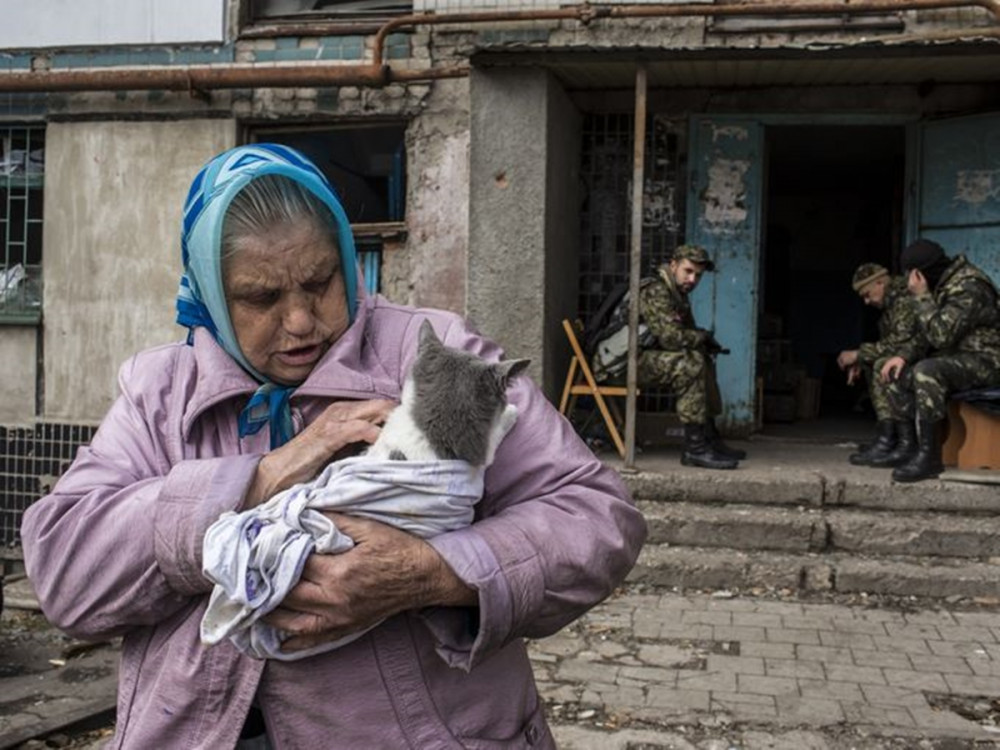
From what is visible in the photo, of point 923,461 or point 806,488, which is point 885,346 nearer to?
point 923,461

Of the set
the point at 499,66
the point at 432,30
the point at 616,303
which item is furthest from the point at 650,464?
the point at 432,30

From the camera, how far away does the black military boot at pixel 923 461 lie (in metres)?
6.75

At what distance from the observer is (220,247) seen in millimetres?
1494

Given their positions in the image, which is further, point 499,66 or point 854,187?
point 854,187

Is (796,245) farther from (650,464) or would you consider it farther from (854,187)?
(650,464)

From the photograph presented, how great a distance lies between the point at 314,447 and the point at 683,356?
20.2 feet

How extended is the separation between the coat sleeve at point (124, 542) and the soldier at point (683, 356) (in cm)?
612

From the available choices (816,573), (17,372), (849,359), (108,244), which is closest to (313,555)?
(816,573)

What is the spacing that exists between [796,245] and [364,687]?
15115 millimetres

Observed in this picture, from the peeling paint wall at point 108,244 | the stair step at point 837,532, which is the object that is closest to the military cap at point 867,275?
the stair step at point 837,532

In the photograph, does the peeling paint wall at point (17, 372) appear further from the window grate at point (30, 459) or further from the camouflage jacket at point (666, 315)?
the camouflage jacket at point (666, 315)

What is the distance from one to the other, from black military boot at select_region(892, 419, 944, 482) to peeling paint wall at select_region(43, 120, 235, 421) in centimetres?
603

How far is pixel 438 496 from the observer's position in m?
1.37

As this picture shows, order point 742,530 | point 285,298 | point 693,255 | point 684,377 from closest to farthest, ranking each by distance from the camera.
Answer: point 285,298 < point 742,530 < point 684,377 < point 693,255
